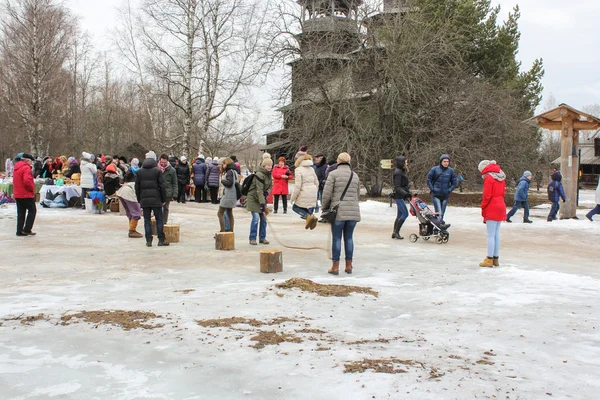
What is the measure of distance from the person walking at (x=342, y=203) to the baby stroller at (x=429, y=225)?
3933mm

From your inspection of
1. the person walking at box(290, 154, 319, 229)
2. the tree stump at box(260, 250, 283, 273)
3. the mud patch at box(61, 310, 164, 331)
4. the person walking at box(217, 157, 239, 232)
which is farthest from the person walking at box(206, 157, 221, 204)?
the mud patch at box(61, 310, 164, 331)

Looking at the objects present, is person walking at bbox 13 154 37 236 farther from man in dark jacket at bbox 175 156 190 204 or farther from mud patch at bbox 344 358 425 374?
mud patch at bbox 344 358 425 374

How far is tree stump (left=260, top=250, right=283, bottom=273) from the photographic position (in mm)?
8266

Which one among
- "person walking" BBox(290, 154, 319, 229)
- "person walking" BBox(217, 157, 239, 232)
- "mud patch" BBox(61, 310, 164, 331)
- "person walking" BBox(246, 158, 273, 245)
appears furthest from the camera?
"person walking" BBox(290, 154, 319, 229)

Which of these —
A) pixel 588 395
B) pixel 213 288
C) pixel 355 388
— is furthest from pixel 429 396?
pixel 213 288

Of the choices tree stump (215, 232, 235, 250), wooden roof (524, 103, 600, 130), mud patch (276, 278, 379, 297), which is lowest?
mud patch (276, 278, 379, 297)

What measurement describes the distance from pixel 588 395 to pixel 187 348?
3252mm

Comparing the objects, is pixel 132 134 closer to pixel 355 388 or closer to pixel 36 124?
pixel 36 124

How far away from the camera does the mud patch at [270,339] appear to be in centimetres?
495

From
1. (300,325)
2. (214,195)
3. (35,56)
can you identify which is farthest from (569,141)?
(35,56)

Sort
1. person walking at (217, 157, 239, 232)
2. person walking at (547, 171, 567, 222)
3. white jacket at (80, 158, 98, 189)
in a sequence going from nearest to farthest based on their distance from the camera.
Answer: person walking at (217, 157, 239, 232) → person walking at (547, 171, 567, 222) → white jacket at (80, 158, 98, 189)

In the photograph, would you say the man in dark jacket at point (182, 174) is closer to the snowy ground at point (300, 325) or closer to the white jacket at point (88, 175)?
the white jacket at point (88, 175)

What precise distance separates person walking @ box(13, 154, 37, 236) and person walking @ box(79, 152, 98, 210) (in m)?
4.40

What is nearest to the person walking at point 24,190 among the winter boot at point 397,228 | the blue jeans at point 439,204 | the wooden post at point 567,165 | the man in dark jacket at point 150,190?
the man in dark jacket at point 150,190
